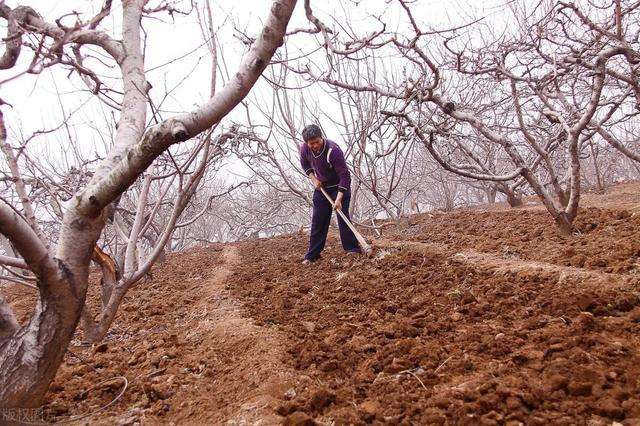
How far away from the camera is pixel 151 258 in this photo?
2377mm

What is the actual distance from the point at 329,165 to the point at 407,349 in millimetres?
2883

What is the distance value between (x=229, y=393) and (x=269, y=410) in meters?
0.29

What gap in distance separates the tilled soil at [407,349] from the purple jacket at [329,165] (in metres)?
1.21

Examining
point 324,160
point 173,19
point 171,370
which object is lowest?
point 171,370

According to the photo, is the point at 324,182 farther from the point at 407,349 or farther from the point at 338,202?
the point at 407,349

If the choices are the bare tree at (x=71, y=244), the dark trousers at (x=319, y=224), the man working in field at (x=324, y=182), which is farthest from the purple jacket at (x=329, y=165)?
the bare tree at (x=71, y=244)

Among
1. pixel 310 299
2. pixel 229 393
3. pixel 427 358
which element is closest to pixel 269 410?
pixel 229 393

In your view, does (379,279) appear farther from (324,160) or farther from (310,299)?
(324,160)

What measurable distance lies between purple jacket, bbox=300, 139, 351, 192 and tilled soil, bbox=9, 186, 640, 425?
1.21 m

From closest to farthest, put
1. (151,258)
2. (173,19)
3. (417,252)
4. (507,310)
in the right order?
(507,310), (151,258), (173,19), (417,252)

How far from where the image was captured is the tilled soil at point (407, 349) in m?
1.22

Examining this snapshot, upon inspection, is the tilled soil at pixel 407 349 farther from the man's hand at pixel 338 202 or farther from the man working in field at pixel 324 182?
the man working in field at pixel 324 182

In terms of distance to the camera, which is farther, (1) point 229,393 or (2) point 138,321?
(2) point 138,321

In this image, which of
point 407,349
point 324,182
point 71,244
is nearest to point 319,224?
point 324,182
